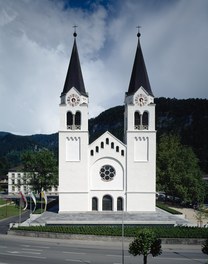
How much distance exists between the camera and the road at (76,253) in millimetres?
26031

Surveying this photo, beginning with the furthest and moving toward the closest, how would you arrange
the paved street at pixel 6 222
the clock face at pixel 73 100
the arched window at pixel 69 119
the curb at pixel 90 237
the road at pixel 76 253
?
the arched window at pixel 69 119 → the clock face at pixel 73 100 → the paved street at pixel 6 222 → the curb at pixel 90 237 → the road at pixel 76 253

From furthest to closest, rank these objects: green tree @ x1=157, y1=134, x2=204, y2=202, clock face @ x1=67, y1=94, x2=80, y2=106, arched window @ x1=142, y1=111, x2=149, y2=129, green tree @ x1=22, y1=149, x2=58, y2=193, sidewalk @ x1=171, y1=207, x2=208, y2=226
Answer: green tree @ x1=22, y1=149, x2=58, y2=193 < green tree @ x1=157, y1=134, x2=204, y2=202 < arched window @ x1=142, y1=111, x2=149, y2=129 < clock face @ x1=67, y1=94, x2=80, y2=106 < sidewalk @ x1=171, y1=207, x2=208, y2=226

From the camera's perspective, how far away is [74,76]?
52.0 meters

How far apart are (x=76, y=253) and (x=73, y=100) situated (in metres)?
27.6

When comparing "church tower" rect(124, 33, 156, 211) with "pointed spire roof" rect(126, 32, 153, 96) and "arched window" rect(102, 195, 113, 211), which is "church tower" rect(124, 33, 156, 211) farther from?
"arched window" rect(102, 195, 113, 211)

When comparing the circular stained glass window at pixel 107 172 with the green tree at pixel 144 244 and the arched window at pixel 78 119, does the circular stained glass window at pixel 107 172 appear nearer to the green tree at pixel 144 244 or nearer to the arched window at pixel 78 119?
the arched window at pixel 78 119

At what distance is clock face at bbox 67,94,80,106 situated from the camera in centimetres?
5131

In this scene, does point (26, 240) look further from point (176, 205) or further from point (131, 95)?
point (176, 205)

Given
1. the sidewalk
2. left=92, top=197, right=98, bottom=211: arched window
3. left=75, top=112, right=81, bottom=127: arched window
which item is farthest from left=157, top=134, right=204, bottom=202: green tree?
left=75, top=112, right=81, bottom=127: arched window

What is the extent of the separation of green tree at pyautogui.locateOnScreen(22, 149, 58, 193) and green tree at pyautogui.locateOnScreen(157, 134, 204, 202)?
23497 mm

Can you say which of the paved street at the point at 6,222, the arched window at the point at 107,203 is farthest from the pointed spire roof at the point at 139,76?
the paved street at the point at 6,222

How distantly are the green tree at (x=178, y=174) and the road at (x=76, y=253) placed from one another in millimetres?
30758

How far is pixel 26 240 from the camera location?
33.9 m

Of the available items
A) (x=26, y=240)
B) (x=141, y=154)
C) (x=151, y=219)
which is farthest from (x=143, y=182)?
(x=26, y=240)
